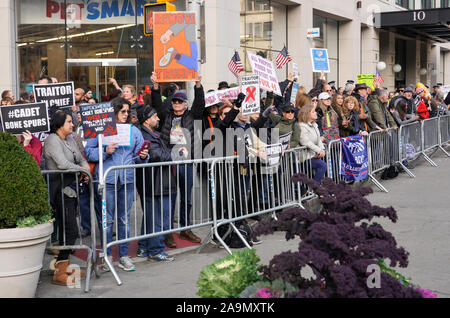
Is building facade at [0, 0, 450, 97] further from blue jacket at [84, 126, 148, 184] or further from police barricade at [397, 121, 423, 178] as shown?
police barricade at [397, 121, 423, 178]

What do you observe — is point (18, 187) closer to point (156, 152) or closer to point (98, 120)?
point (98, 120)

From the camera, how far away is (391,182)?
13297 mm

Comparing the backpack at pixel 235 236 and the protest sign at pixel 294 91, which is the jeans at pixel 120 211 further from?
the protest sign at pixel 294 91

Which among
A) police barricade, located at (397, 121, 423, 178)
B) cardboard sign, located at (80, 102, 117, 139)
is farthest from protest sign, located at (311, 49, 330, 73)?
cardboard sign, located at (80, 102, 117, 139)

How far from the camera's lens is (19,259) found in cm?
561

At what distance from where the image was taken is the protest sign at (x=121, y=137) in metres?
7.09

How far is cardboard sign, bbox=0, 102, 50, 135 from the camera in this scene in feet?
21.9

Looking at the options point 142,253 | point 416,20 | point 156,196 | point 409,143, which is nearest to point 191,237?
point 142,253

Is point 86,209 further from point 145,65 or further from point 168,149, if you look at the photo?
point 145,65

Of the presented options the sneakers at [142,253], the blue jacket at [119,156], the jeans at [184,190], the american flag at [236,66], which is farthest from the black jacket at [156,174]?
the american flag at [236,66]

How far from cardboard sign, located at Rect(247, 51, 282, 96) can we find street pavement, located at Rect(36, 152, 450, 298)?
2.51 m

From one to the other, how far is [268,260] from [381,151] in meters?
6.53

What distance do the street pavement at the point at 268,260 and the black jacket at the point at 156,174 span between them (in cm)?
87
